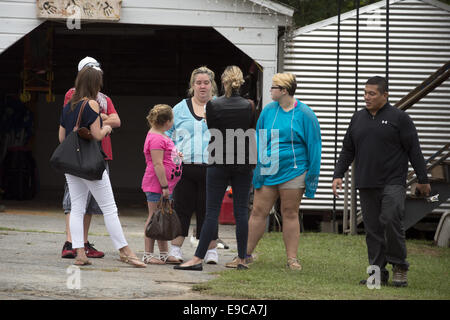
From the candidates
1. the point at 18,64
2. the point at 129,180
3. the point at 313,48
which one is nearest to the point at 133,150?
the point at 129,180

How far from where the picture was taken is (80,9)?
38.5 feet

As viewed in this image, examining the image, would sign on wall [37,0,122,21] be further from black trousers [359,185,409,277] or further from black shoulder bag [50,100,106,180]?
black trousers [359,185,409,277]

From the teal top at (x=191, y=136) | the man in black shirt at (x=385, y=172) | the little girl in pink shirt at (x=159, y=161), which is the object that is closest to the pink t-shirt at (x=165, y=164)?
the little girl in pink shirt at (x=159, y=161)

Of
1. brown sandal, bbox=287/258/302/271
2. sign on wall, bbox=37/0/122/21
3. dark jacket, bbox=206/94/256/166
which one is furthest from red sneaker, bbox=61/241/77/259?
sign on wall, bbox=37/0/122/21

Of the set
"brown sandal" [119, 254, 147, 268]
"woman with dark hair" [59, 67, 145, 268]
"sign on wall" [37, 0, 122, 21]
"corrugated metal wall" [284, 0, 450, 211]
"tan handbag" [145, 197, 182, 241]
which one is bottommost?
"brown sandal" [119, 254, 147, 268]

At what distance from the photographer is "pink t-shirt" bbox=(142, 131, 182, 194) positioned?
7352 millimetres

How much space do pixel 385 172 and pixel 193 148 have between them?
1837 mm

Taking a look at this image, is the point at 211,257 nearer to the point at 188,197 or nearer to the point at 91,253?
the point at 188,197

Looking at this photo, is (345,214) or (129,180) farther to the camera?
(129,180)

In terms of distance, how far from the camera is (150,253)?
757cm

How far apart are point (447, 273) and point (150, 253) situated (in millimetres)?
2894

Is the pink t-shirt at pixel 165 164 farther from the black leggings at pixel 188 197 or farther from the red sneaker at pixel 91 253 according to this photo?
the red sneaker at pixel 91 253

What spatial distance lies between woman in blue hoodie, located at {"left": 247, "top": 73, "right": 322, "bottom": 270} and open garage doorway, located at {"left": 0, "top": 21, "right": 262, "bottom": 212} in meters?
11.2
